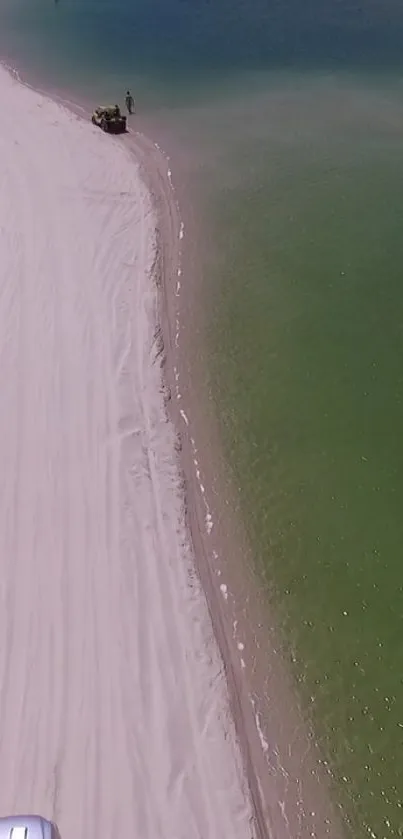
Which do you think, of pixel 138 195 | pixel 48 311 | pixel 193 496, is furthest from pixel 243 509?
pixel 138 195

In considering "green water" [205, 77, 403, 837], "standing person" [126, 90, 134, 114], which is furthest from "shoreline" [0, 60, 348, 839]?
"standing person" [126, 90, 134, 114]

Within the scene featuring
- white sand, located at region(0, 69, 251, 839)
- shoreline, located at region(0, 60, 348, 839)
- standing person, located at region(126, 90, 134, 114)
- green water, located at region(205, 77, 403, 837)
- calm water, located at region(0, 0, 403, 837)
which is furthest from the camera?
standing person, located at region(126, 90, 134, 114)

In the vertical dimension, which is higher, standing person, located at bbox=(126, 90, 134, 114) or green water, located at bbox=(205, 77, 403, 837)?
standing person, located at bbox=(126, 90, 134, 114)

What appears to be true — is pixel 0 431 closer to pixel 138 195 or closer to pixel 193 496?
pixel 193 496

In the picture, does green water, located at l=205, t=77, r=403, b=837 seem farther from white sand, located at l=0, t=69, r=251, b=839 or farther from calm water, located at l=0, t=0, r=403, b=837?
white sand, located at l=0, t=69, r=251, b=839

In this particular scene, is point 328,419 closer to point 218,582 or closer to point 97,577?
point 218,582

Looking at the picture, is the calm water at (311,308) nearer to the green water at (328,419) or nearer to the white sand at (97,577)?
the green water at (328,419)
